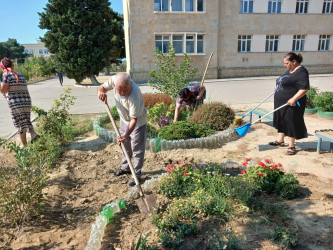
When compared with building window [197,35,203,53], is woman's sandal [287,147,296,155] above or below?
below

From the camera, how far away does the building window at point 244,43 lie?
763 inches

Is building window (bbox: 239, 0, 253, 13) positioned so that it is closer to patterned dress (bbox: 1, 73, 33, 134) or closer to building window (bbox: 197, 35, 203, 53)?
building window (bbox: 197, 35, 203, 53)

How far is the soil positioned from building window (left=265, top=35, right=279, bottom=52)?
16.7 meters

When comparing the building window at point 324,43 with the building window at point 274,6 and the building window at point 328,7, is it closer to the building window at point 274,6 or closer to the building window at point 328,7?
the building window at point 328,7

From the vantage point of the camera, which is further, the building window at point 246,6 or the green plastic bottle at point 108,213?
the building window at point 246,6

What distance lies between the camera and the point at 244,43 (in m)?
19.5

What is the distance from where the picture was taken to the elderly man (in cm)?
327

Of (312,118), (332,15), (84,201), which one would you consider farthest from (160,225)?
(332,15)

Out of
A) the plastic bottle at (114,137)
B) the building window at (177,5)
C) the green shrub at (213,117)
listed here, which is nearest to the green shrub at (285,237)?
the green shrub at (213,117)

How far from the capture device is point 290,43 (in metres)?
20.0

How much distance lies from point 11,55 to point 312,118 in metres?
64.7

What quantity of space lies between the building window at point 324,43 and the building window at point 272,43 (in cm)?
396

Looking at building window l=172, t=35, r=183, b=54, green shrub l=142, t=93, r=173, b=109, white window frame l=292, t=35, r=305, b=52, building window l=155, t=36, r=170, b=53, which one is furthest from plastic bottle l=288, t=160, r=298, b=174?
white window frame l=292, t=35, r=305, b=52

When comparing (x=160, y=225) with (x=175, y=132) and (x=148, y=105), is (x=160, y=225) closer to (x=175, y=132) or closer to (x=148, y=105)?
(x=175, y=132)
